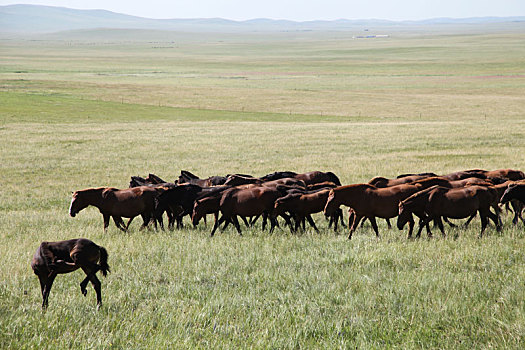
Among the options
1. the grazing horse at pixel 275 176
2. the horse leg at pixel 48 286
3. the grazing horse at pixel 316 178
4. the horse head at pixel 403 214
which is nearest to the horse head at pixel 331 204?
the horse head at pixel 403 214

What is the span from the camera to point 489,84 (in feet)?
290

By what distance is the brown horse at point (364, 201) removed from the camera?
11586mm

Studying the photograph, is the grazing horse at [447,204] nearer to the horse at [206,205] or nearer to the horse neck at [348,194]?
the horse neck at [348,194]

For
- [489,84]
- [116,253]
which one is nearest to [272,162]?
[116,253]

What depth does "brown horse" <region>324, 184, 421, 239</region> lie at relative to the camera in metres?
11.6

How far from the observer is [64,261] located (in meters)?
6.58

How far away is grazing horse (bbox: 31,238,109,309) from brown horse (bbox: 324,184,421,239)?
588cm

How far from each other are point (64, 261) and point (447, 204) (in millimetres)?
7609

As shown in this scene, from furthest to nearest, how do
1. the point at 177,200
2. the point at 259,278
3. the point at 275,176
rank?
the point at 275,176
the point at 177,200
the point at 259,278

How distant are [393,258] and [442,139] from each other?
89.5ft

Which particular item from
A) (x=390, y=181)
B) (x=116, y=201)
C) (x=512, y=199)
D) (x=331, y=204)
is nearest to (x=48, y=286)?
(x=116, y=201)

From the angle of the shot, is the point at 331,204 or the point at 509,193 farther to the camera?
the point at 509,193

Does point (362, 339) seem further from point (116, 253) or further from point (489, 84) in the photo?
point (489, 84)

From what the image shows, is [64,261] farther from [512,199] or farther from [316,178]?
[316,178]
